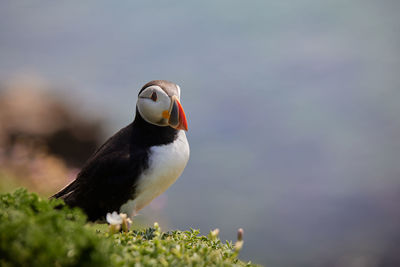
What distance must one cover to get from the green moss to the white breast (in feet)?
1.87

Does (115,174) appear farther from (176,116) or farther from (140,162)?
(176,116)

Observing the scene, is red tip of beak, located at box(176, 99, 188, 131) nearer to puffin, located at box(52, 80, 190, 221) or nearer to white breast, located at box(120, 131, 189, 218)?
puffin, located at box(52, 80, 190, 221)

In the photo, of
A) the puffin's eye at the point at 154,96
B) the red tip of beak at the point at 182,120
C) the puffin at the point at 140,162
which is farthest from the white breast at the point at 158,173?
the puffin's eye at the point at 154,96

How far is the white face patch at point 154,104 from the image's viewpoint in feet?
13.9

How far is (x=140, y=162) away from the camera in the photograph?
4.11m

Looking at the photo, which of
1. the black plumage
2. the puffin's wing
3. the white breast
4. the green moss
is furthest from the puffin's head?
the green moss

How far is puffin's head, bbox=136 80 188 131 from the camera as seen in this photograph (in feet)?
13.8

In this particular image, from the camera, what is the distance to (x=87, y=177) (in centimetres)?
424

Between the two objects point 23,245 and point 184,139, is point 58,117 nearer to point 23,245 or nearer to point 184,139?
point 184,139

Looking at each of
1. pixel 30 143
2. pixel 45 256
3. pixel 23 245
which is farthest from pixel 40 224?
pixel 30 143

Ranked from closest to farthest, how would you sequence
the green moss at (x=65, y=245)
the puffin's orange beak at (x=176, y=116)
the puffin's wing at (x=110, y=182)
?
the green moss at (x=65, y=245), the puffin's wing at (x=110, y=182), the puffin's orange beak at (x=176, y=116)

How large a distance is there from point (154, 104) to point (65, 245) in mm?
2082

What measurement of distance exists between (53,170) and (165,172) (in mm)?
6498

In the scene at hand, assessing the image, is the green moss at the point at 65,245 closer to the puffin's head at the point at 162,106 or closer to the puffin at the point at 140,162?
the puffin at the point at 140,162
